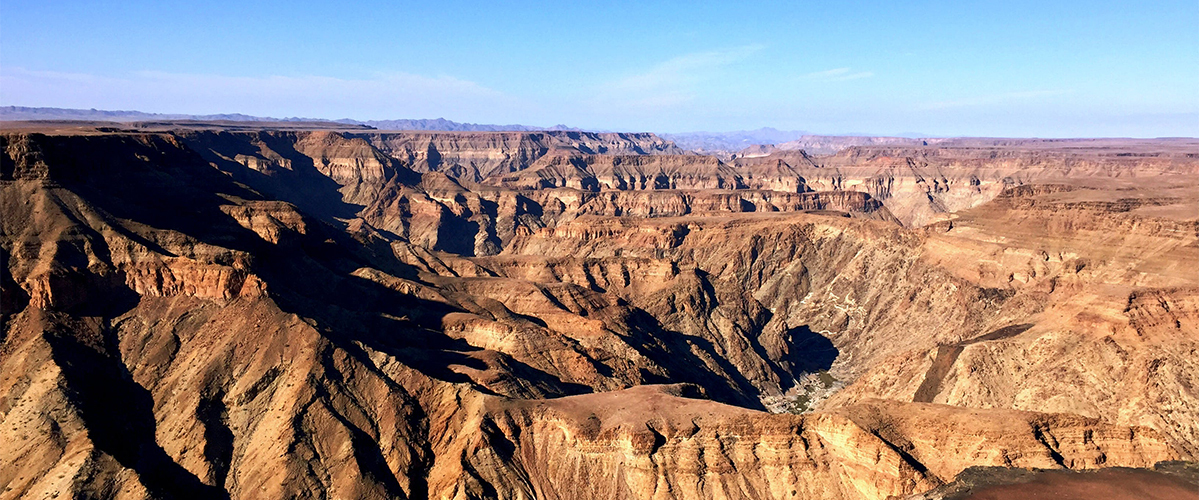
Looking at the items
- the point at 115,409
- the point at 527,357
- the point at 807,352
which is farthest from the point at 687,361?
the point at 115,409

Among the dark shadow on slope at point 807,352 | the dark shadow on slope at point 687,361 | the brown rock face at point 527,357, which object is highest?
the brown rock face at point 527,357

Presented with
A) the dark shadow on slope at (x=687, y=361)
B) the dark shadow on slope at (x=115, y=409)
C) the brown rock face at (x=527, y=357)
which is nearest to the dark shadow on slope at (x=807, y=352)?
the brown rock face at (x=527, y=357)

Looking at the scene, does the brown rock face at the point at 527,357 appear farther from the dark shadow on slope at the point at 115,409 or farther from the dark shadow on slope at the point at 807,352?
the dark shadow on slope at the point at 807,352

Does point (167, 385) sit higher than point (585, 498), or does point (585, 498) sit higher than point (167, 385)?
point (167, 385)

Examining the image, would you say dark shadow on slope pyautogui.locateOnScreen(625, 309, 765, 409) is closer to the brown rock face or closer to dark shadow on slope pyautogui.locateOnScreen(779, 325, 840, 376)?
the brown rock face

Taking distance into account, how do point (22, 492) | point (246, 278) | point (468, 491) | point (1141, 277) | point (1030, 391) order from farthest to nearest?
1. point (1141, 277)
2. point (1030, 391)
3. point (246, 278)
4. point (468, 491)
5. point (22, 492)

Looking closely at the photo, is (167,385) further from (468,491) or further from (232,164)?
(232,164)

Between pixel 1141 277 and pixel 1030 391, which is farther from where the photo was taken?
pixel 1141 277

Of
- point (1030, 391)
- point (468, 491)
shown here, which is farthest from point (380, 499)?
point (1030, 391)
